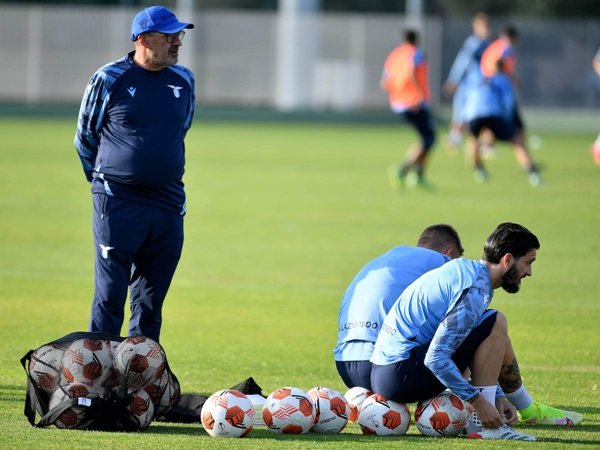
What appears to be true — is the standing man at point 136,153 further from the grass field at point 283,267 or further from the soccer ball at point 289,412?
the soccer ball at point 289,412

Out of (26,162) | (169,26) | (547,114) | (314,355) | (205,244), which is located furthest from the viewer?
(547,114)

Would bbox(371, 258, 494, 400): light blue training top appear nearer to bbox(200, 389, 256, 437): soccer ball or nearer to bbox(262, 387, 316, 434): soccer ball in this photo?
bbox(262, 387, 316, 434): soccer ball

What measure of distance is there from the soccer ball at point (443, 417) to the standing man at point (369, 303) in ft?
1.62

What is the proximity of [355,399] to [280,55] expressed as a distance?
1732 inches

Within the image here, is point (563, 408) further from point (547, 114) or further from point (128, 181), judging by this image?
point (547, 114)

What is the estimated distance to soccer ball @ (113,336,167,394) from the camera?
7203 mm

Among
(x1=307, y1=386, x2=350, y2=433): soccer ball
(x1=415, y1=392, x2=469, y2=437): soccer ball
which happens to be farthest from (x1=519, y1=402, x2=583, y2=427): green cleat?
(x1=307, y1=386, x2=350, y2=433): soccer ball

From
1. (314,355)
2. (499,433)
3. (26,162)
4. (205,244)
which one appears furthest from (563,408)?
(26,162)

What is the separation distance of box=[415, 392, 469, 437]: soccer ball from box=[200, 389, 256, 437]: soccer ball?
3.20 ft

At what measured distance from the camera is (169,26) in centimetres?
791

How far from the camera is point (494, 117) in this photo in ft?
80.9

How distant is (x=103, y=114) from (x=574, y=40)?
144 ft

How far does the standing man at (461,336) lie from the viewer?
707 cm

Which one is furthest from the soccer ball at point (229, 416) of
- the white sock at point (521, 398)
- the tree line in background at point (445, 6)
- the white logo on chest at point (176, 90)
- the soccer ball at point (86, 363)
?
the tree line in background at point (445, 6)
